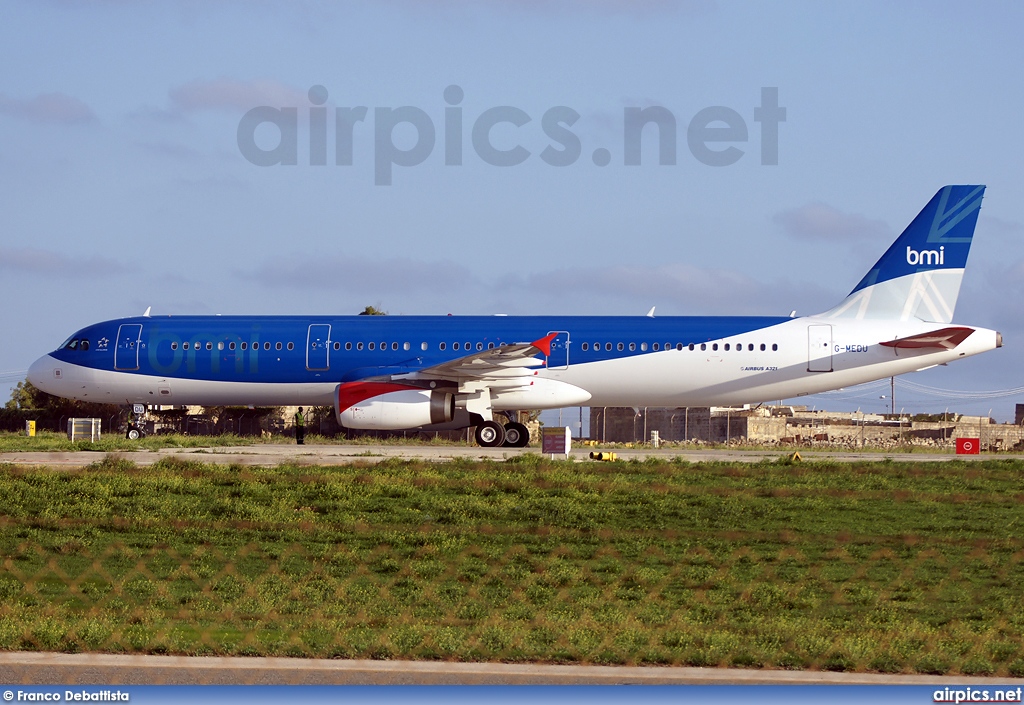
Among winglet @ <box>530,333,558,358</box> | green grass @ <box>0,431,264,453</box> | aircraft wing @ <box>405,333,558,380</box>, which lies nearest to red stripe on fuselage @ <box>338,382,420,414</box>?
aircraft wing @ <box>405,333,558,380</box>

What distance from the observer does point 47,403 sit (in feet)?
207

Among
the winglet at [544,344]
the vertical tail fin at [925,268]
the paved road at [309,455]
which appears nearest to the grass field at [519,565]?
the paved road at [309,455]

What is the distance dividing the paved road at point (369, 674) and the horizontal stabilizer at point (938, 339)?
1058 inches

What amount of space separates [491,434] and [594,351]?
3829mm

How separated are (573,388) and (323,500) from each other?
16.6 m

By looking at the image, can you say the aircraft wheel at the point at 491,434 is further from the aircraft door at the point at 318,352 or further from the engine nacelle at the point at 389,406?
the aircraft door at the point at 318,352

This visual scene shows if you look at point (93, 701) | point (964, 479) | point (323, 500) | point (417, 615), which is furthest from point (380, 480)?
point (93, 701)

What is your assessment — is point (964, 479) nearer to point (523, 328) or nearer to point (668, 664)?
point (523, 328)

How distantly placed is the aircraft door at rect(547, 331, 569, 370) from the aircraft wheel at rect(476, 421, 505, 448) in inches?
90.6

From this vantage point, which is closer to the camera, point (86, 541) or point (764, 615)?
point (764, 615)

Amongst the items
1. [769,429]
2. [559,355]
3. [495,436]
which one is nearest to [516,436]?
[495,436]

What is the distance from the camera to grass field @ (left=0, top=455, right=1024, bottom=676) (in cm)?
1060

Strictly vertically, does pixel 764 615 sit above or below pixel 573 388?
below

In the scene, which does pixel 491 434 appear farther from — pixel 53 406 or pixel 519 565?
pixel 53 406
